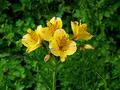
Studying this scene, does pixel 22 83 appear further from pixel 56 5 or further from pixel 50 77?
pixel 56 5

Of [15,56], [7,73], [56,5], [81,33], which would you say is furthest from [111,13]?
[81,33]

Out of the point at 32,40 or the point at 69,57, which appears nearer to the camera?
the point at 32,40

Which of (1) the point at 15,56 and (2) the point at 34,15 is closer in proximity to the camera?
(1) the point at 15,56

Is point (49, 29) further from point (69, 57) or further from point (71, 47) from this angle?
point (69, 57)

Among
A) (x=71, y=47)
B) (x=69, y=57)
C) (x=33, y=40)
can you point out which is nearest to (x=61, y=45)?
A: (x=71, y=47)

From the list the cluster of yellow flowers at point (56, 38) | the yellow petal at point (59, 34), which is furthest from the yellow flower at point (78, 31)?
the yellow petal at point (59, 34)

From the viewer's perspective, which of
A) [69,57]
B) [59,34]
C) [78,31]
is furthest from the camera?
[69,57]
